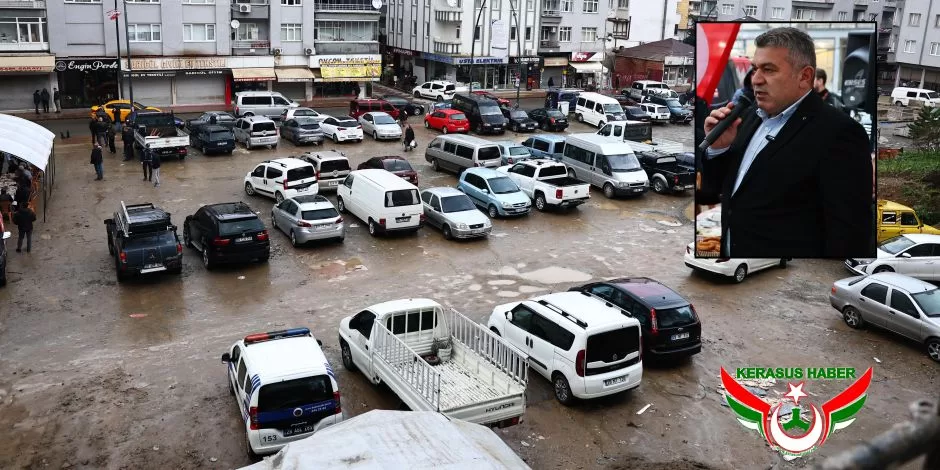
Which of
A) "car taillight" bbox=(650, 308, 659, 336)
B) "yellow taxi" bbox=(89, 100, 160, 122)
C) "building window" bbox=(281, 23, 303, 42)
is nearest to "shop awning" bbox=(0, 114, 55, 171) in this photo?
"yellow taxi" bbox=(89, 100, 160, 122)

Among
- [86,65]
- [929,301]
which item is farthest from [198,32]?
[929,301]

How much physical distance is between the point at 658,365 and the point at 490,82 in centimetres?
5130

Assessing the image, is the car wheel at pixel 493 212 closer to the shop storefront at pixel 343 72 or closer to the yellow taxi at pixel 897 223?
the yellow taxi at pixel 897 223

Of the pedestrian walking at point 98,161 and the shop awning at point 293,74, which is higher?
the shop awning at point 293,74

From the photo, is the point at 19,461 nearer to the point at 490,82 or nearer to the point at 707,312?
the point at 707,312

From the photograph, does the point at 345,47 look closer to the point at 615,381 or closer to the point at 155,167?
the point at 155,167

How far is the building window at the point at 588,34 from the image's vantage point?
70.0m

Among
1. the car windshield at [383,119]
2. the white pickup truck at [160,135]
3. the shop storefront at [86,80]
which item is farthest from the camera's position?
the shop storefront at [86,80]

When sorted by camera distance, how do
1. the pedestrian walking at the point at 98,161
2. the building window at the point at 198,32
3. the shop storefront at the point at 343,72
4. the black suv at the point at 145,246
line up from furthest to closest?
1. the shop storefront at the point at 343,72
2. the building window at the point at 198,32
3. the pedestrian walking at the point at 98,161
4. the black suv at the point at 145,246

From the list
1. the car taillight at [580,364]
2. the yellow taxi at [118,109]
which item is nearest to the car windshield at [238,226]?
the car taillight at [580,364]

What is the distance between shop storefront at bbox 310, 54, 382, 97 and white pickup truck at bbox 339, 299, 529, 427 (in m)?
41.4

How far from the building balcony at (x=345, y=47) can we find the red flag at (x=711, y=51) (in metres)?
48.8

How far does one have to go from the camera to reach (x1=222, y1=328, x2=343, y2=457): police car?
1184 centimetres

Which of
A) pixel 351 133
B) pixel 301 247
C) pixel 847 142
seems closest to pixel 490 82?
pixel 351 133
